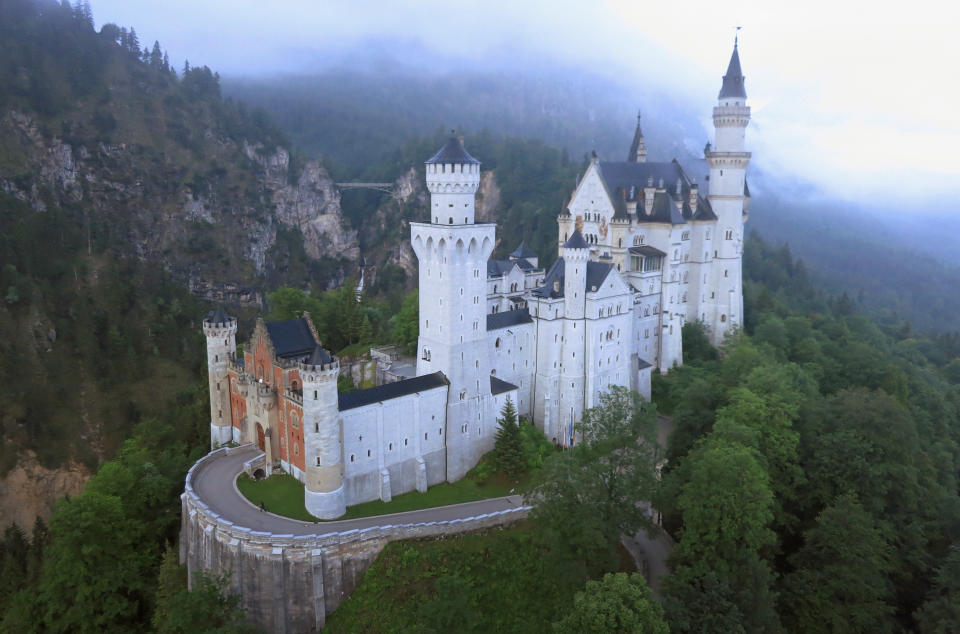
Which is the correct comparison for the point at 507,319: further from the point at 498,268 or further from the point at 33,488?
the point at 33,488

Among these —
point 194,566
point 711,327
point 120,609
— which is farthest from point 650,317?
point 120,609

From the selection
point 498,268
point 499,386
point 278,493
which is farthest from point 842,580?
point 498,268

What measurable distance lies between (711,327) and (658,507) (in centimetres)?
3300

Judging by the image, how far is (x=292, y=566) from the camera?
31.4 meters

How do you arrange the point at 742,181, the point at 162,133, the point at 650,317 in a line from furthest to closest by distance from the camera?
the point at 162,133 < the point at 742,181 < the point at 650,317

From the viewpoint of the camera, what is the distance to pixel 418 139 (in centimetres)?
16112

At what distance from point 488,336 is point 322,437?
13.9m

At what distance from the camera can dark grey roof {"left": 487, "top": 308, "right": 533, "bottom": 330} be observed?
44250mm

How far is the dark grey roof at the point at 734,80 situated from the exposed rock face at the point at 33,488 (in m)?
81.2

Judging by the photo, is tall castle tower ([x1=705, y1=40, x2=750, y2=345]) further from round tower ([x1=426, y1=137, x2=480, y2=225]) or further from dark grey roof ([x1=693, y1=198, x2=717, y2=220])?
round tower ([x1=426, y1=137, x2=480, y2=225])

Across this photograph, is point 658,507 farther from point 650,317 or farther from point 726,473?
point 650,317

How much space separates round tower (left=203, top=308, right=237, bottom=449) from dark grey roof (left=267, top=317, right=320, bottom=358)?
469 cm

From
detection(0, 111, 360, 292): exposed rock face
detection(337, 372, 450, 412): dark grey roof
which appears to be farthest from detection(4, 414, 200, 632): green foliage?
detection(0, 111, 360, 292): exposed rock face

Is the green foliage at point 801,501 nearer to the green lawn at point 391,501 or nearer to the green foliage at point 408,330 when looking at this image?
the green lawn at point 391,501
